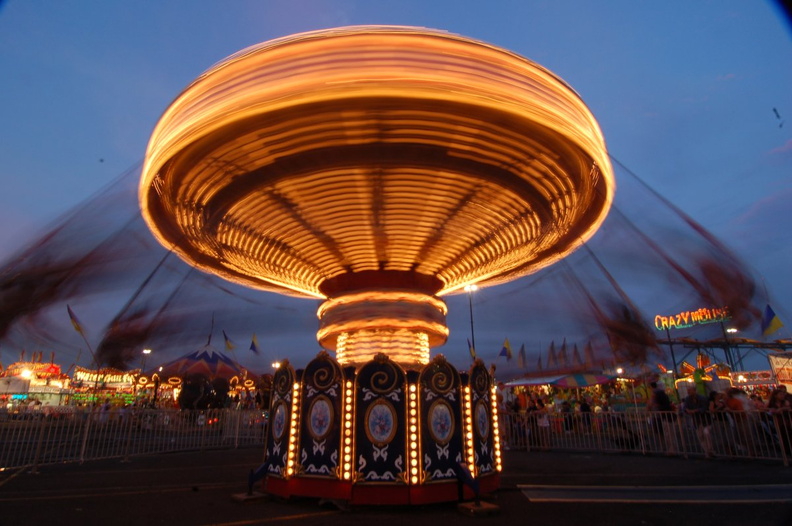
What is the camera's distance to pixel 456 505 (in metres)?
6.42

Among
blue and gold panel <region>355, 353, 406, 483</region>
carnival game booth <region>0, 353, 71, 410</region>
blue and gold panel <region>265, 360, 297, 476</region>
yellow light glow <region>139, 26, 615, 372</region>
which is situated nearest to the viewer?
yellow light glow <region>139, 26, 615, 372</region>

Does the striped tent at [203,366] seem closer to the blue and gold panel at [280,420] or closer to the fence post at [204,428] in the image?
the fence post at [204,428]

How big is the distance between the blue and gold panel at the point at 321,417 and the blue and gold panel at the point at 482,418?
1.90 meters

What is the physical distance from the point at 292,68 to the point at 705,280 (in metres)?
6.09

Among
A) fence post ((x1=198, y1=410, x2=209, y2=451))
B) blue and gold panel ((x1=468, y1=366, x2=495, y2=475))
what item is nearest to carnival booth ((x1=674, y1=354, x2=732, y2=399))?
blue and gold panel ((x1=468, y1=366, x2=495, y2=475))

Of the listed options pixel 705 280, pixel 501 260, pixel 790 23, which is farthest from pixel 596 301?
pixel 790 23

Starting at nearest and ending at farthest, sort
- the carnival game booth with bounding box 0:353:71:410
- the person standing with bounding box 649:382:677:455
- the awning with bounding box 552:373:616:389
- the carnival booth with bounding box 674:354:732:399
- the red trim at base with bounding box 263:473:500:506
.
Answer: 1. the red trim at base with bounding box 263:473:500:506
2. the person standing with bounding box 649:382:677:455
3. the carnival booth with bounding box 674:354:732:399
4. the awning with bounding box 552:373:616:389
5. the carnival game booth with bounding box 0:353:71:410

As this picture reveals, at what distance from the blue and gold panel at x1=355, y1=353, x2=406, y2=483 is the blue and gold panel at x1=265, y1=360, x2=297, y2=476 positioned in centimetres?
111

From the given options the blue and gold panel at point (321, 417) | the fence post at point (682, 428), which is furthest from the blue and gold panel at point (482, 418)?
the fence post at point (682, 428)

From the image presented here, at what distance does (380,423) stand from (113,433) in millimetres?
9326

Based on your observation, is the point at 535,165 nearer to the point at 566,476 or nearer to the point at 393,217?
the point at 393,217

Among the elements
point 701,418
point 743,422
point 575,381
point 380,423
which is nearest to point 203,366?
point 380,423

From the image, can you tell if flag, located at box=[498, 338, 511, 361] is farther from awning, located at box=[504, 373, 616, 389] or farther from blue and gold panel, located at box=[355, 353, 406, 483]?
blue and gold panel, located at box=[355, 353, 406, 483]

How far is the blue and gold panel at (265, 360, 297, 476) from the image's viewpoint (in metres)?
7.04
